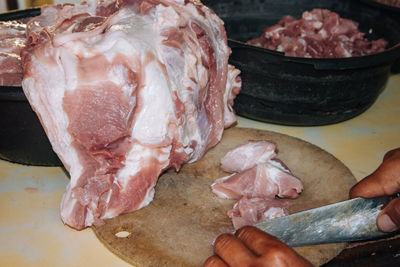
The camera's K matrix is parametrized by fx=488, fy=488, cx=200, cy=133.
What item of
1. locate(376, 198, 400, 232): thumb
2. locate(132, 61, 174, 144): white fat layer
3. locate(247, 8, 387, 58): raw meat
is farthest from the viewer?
locate(247, 8, 387, 58): raw meat

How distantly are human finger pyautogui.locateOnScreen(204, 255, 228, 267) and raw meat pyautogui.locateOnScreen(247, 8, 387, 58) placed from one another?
122cm

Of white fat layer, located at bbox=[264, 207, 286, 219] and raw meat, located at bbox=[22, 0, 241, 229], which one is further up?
raw meat, located at bbox=[22, 0, 241, 229]

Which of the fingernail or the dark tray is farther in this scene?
the dark tray

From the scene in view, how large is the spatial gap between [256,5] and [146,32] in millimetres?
1248

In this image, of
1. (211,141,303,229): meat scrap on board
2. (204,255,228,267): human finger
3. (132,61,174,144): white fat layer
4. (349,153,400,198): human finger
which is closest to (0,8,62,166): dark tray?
(132,61,174,144): white fat layer

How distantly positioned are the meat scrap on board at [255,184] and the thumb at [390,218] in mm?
273

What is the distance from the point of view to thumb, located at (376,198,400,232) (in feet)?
4.41

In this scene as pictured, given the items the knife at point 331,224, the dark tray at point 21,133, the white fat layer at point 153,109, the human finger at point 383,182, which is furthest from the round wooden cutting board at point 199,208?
the dark tray at point 21,133

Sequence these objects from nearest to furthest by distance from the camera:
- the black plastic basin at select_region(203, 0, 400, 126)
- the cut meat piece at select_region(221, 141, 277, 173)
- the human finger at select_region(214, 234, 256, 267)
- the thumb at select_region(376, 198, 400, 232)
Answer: the human finger at select_region(214, 234, 256, 267) → the thumb at select_region(376, 198, 400, 232) → the cut meat piece at select_region(221, 141, 277, 173) → the black plastic basin at select_region(203, 0, 400, 126)

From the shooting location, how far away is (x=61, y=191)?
1695 millimetres

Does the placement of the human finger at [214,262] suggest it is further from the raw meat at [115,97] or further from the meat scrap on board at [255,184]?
the raw meat at [115,97]

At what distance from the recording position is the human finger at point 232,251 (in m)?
1.18

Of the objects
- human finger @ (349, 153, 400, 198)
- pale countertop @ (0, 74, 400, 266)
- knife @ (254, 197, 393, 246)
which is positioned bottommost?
pale countertop @ (0, 74, 400, 266)

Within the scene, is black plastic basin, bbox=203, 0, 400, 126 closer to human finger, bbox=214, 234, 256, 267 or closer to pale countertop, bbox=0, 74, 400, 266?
pale countertop, bbox=0, 74, 400, 266
